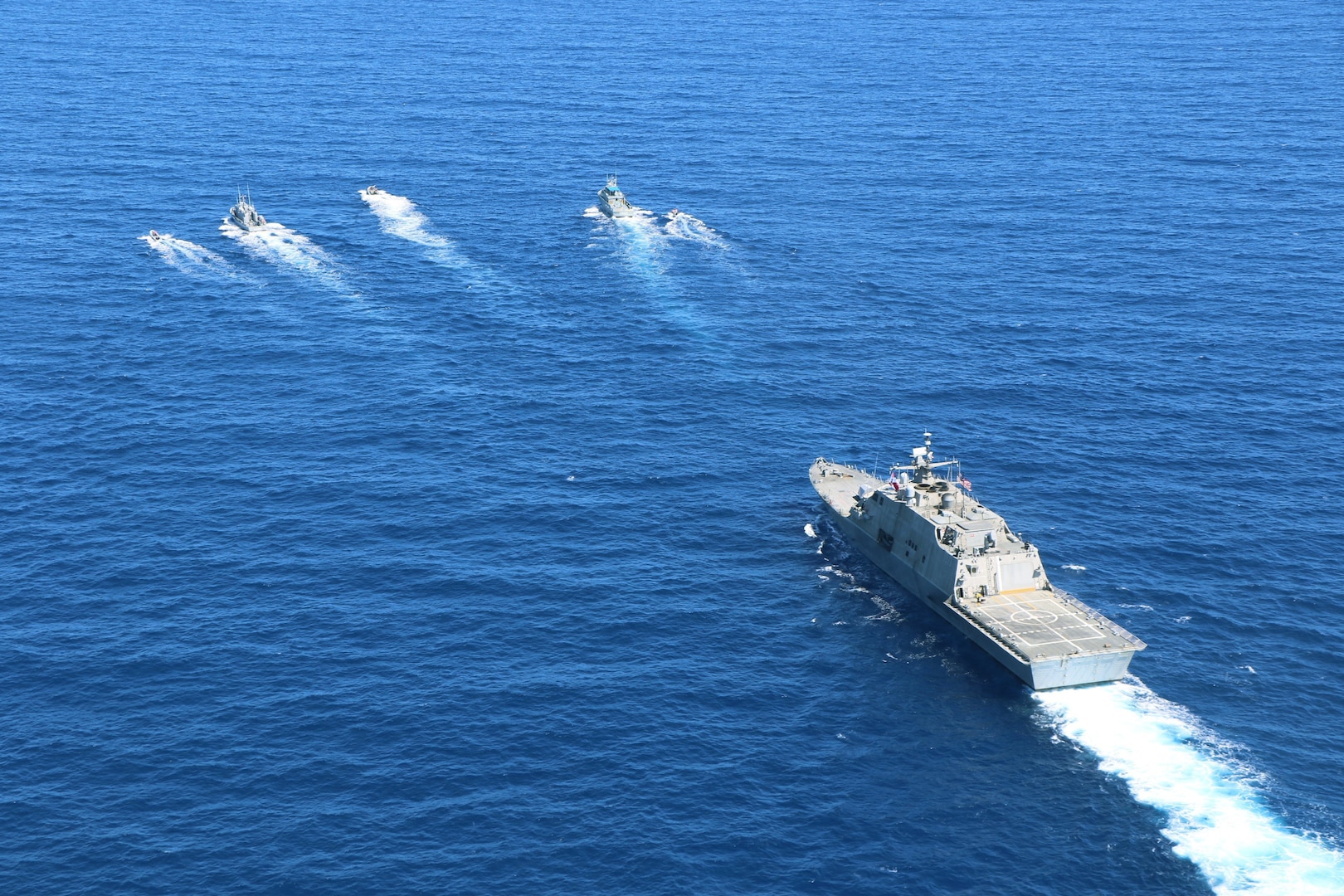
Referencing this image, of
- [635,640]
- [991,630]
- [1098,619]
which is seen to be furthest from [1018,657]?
[635,640]

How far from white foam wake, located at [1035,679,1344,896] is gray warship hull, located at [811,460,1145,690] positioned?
411 cm

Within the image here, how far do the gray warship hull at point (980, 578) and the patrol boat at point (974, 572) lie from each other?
0.10 metres

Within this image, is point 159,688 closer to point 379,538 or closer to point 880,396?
point 379,538

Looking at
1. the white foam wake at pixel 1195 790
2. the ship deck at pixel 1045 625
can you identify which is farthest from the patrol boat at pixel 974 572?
the white foam wake at pixel 1195 790

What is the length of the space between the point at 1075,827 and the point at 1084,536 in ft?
166

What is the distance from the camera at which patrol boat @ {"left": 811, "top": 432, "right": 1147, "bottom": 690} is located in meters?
133

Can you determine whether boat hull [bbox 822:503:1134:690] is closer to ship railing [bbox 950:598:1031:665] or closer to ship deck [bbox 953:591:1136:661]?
ship railing [bbox 950:598:1031:665]

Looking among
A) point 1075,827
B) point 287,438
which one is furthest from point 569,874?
point 287,438

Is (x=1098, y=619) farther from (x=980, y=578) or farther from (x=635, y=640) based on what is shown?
(x=635, y=640)

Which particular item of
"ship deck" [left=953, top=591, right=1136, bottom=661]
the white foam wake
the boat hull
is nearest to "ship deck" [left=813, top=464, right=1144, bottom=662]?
"ship deck" [left=953, top=591, right=1136, bottom=661]

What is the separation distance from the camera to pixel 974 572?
144875 millimetres

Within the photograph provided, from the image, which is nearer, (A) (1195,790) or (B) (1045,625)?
(A) (1195,790)

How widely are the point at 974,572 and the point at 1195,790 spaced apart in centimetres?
3339

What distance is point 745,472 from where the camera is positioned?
17562 cm
